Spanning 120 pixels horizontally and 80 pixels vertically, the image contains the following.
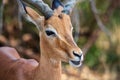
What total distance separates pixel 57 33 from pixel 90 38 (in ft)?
16.8

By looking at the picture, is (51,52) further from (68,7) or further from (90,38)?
(90,38)

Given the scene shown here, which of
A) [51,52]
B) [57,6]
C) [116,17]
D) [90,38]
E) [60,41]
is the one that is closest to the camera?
[60,41]

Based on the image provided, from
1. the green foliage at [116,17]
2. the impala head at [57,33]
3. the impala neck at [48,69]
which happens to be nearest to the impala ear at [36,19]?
the impala head at [57,33]

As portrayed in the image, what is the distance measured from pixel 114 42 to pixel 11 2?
2.16 m

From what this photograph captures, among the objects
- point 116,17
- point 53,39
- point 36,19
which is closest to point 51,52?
point 53,39

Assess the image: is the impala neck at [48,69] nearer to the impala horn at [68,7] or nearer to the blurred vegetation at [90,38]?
the impala horn at [68,7]

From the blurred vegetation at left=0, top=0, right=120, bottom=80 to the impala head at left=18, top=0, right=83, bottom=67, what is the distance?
4.00m

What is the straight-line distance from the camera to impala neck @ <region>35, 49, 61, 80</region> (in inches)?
156

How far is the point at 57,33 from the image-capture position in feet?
12.2

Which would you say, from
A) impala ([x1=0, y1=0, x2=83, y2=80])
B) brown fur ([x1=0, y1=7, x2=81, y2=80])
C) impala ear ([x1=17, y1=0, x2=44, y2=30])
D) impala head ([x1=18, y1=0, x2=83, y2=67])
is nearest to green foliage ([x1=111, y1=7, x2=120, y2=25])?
brown fur ([x1=0, y1=7, x2=81, y2=80])

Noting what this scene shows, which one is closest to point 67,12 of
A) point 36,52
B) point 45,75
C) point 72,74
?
point 45,75

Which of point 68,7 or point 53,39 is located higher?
point 68,7

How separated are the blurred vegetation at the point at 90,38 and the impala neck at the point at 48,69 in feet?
12.6

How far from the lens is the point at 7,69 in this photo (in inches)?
186
